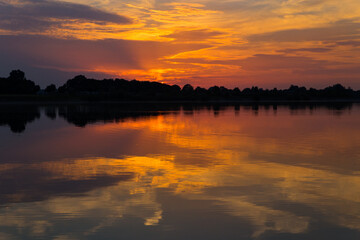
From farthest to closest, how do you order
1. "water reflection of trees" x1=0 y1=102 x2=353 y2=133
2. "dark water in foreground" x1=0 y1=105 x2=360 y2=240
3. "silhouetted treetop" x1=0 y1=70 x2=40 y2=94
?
"silhouetted treetop" x1=0 y1=70 x2=40 y2=94 → "water reflection of trees" x1=0 y1=102 x2=353 y2=133 → "dark water in foreground" x1=0 y1=105 x2=360 y2=240

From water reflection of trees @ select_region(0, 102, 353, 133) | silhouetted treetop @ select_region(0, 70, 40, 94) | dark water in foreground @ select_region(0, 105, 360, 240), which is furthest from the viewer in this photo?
silhouetted treetop @ select_region(0, 70, 40, 94)

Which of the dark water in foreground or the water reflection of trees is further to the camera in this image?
the water reflection of trees

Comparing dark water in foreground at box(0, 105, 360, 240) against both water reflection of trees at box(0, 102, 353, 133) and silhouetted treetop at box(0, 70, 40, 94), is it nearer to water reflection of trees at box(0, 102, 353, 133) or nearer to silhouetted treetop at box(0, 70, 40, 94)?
water reflection of trees at box(0, 102, 353, 133)

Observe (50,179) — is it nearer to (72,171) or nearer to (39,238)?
(72,171)

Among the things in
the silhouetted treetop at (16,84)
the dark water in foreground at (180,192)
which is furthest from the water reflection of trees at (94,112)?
the silhouetted treetop at (16,84)

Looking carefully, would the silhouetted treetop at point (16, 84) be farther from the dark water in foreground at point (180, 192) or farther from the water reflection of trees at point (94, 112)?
the dark water in foreground at point (180, 192)

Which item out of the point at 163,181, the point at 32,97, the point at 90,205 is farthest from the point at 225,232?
the point at 32,97

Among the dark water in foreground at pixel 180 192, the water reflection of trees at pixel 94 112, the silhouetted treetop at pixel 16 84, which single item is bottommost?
the dark water in foreground at pixel 180 192

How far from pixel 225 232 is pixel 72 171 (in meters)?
9.45

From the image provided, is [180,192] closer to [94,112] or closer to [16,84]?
[94,112]

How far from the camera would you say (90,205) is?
471 inches

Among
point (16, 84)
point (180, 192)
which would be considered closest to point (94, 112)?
point (180, 192)

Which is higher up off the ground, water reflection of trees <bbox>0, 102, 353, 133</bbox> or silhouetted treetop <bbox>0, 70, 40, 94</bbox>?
silhouetted treetop <bbox>0, 70, 40, 94</bbox>

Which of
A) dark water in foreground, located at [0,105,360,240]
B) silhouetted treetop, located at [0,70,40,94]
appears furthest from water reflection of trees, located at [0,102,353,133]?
silhouetted treetop, located at [0,70,40,94]
